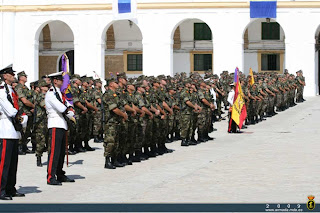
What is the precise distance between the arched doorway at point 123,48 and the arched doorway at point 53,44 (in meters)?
2.55

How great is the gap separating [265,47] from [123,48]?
8942 mm

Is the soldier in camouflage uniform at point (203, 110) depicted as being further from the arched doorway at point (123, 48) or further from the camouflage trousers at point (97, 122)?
the arched doorway at point (123, 48)

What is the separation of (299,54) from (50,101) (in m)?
32.6

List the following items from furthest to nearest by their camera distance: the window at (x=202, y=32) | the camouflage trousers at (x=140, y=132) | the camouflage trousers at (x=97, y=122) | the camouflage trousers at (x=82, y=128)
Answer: the window at (x=202, y=32) < the camouflage trousers at (x=97, y=122) < the camouflage trousers at (x=82, y=128) < the camouflage trousers at (x=140, y=132)

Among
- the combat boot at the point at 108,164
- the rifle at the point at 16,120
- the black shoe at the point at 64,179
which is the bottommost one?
the black shoe at the point at 64,179

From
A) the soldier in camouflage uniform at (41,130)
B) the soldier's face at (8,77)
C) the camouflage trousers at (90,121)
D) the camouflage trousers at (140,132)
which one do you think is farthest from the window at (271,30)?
the soldier's face at (8,77)

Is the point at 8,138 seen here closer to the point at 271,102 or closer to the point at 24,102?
the point at 24,102

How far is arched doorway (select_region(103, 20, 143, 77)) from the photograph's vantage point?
49.7 metres

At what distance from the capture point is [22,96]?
1789cm

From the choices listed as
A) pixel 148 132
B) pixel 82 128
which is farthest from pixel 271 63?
pixel 148 132

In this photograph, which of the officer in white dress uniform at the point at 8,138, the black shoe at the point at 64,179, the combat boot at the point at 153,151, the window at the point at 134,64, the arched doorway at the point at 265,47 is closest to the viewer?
the officer in white dress uniform at the point at 8,138

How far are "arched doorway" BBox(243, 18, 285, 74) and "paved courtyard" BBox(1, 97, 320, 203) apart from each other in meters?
27.5

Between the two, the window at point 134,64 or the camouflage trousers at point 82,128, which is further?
the window at point 134,64

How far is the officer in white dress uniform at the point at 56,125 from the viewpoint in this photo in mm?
13141
